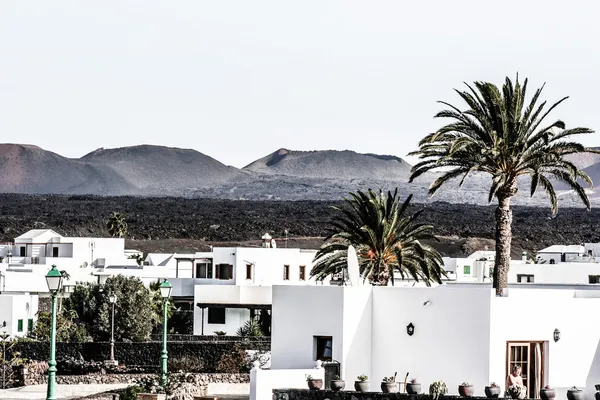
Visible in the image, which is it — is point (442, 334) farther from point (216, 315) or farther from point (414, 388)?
point (216, 315)

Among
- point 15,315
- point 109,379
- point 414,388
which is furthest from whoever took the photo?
point 15,315

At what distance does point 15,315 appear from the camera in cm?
6253

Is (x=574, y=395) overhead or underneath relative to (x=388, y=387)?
overhead

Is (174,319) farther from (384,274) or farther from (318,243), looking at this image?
(318,243)

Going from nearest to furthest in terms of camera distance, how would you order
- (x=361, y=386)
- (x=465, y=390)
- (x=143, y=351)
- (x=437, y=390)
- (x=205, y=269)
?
(x=437, y=390)
(x=465, y=390)
(x=361, y=386)
(x=143, y=351)
(x=205, y=269)

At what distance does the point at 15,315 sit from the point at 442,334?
36.0 meters

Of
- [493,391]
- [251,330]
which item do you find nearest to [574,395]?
[493,391]

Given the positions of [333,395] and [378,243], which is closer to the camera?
[333,395]

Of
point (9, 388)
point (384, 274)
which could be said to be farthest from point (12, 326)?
point (384, 274)

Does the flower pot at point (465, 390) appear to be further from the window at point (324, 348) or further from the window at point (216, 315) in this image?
the window at point (216, 315)

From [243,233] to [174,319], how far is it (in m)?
106

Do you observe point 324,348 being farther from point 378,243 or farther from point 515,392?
point 378,243

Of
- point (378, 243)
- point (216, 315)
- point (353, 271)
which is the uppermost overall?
point (378, 243)

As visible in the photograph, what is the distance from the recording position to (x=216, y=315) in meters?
68.4
